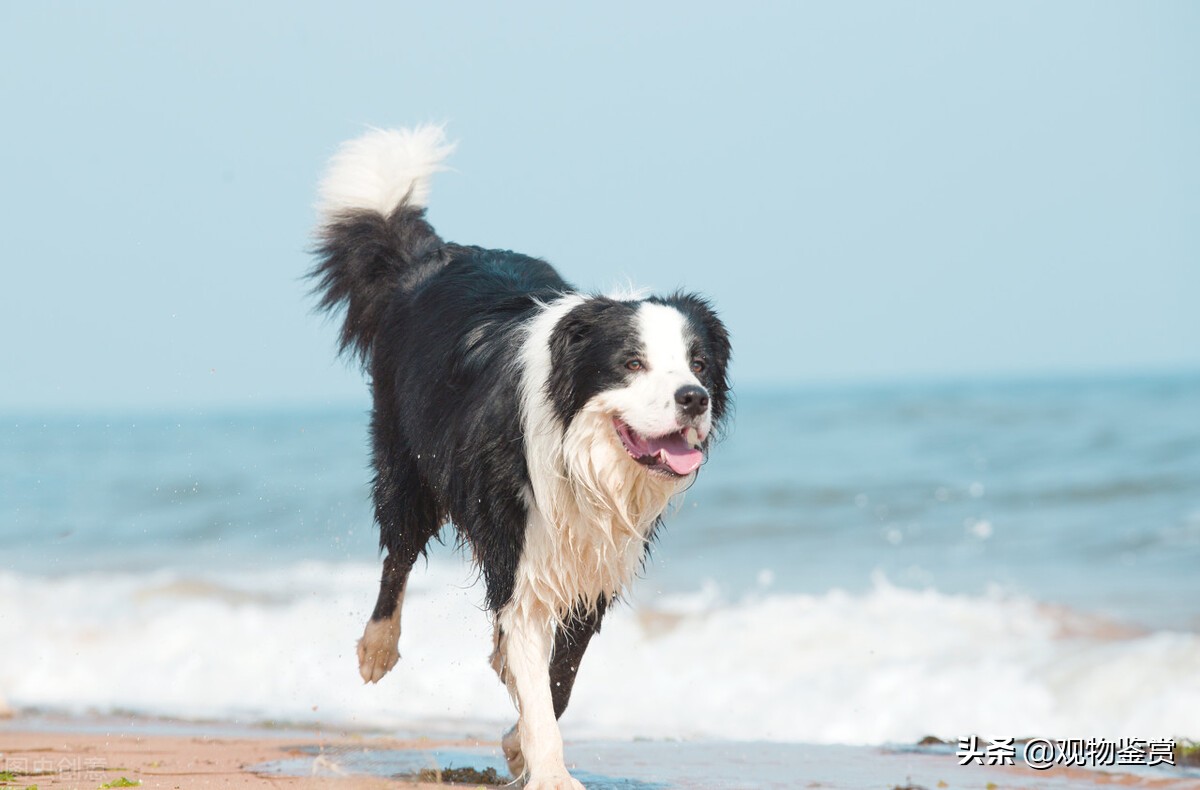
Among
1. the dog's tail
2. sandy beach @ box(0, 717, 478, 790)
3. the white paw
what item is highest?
the dog's tail

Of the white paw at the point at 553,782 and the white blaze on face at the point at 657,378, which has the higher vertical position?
the white blaze on face at the point at 657,378

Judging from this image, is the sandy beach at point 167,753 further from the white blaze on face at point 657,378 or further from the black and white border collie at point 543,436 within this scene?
the white blaze on face at point 657,378

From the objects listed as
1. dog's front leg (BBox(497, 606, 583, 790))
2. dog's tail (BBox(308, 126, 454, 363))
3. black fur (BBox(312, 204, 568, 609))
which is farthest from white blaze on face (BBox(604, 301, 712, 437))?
dog's tail (BBox(308, 126, 454, 363))

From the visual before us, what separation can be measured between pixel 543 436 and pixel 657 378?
1.41ft

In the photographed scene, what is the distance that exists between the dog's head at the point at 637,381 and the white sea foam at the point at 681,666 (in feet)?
7.12

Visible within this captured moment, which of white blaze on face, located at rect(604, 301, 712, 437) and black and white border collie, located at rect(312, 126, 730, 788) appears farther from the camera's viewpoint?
black and white border collie, located at rect(312, 126, 730, 788)

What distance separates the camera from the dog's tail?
6.05 metres

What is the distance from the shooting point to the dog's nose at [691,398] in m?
4.04

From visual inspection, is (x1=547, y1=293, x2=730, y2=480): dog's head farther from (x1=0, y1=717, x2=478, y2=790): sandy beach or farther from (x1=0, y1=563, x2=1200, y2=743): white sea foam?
(x1=0, y1=563, x2=1200, y2=743): white sea foam

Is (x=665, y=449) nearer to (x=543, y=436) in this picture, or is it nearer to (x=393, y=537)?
(x=543, y=436)

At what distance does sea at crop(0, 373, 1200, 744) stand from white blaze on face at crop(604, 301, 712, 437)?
57 cm

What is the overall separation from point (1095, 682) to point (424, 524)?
3.98 metres

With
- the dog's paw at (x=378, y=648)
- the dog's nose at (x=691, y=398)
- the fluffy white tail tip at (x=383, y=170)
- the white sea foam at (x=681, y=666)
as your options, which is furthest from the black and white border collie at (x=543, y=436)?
the white sea foam at (x=681, y=666)

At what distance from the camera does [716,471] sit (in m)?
15.8
